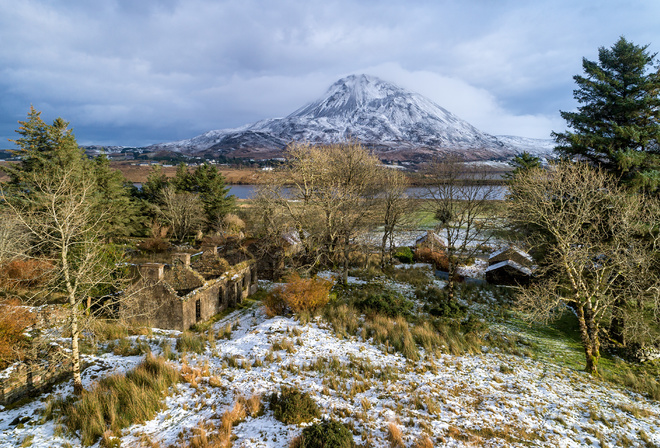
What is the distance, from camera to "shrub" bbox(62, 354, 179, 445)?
6305mm

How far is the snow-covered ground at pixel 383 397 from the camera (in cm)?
668

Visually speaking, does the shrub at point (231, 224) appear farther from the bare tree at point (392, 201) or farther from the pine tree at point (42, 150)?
the bare tree at point (392, 201)

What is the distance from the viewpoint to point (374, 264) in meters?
30.1

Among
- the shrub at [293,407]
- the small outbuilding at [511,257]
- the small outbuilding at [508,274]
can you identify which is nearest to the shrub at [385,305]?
the shrub at [293,407]

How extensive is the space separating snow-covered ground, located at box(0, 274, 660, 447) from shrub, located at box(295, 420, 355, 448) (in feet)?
1.29

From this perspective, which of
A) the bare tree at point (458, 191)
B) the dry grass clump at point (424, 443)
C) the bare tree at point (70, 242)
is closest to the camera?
the dry grass clump at point (424, 443)

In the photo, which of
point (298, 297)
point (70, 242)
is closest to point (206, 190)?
point (298, 297)

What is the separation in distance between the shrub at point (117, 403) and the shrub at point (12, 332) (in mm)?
2721

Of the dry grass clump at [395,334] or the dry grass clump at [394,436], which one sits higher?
the dry grass clump at [394,436]

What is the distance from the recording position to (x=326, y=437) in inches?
242

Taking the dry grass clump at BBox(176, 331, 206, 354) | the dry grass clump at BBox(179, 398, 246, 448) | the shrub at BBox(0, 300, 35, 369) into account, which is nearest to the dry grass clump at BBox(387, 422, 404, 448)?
the dry grass clump at BBox(179, 398, 246, 448)

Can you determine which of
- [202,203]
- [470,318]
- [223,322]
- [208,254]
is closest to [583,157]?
[470,318]

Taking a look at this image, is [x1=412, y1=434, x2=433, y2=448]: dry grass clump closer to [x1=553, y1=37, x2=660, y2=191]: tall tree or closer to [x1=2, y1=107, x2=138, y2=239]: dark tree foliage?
[x1=553, y1=37, x2=660, y2=191]: tall tree

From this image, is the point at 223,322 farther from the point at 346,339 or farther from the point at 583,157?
the point at 583,157
